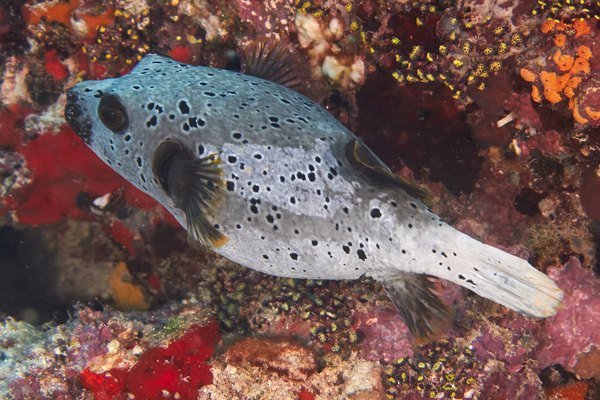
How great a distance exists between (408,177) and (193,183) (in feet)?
7.54

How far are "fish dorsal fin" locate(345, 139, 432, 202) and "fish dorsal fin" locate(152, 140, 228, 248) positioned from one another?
1086 millimetres

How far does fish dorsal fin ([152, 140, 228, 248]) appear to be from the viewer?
101 inches

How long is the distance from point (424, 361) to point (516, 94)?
268cm

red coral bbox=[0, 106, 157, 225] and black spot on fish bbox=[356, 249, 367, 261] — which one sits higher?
black spot on fish bbox=[356, 249, 367, 261]

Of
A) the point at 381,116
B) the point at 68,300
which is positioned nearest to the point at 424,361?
the point at 381,116

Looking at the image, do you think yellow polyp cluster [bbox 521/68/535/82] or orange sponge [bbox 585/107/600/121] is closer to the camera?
orange sponge [bbox 585/107/600/121]

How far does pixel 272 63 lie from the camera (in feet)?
11.1

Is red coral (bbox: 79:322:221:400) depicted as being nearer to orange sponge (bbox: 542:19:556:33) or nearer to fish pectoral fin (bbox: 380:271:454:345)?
fish pectoral fin (bbox: 380:271:454:345)

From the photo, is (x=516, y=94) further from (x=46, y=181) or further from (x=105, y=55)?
(x=46, y=181)

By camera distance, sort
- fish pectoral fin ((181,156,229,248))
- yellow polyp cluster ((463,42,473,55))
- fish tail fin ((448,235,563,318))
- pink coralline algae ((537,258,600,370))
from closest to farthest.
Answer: fish tail fin ((448,235,563,318)) → fish pectoral fin ((181,156,229,248)) → yellow polyp cluster ((463,42,473,55)) → pink coralline algae ((537,258,600,370))

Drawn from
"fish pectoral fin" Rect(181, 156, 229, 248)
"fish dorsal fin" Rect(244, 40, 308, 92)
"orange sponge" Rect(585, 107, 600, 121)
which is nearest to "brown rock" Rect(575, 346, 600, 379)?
"orange sponge" Rect(585, 107, 600, 121)

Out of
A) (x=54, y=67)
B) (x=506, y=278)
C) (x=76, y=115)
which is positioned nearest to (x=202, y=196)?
(x=76, y=115)

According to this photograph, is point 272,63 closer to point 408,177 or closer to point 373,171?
point 373,171

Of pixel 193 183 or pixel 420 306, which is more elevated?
pixel 193 183
